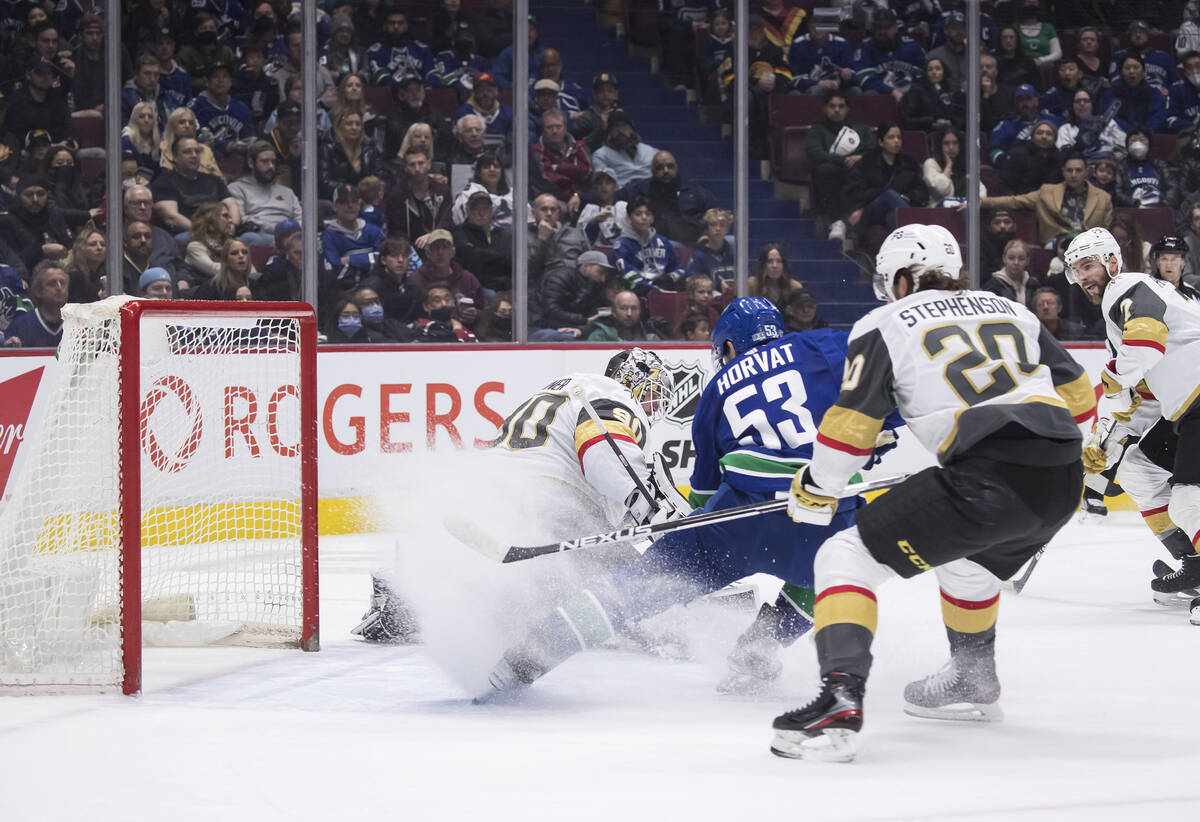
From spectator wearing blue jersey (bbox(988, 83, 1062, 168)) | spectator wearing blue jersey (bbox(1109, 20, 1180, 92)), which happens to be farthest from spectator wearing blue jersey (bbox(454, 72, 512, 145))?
spectator wearing blue jersey (bbox(1109, 20, 1180, 92))

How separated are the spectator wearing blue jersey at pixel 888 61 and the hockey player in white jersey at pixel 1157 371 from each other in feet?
11.5

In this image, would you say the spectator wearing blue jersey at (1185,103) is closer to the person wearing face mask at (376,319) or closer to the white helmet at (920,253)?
the person wearing face mask at (376,319)

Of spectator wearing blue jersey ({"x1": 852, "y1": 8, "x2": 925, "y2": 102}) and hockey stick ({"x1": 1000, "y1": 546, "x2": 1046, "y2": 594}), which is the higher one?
spectator wearing blue jersey ({"x1": 852, "y1": 8, "x2": 925, "y2": 102})

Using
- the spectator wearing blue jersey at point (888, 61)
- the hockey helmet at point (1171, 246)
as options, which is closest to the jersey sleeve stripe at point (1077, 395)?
the hockey helmet at point (1171, 246)

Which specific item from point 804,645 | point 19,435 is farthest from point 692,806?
point 19,435

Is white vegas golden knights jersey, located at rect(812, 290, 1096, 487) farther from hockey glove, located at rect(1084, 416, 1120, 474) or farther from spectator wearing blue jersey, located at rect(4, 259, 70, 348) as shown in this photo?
spectator wearing blue jersey, located at rect(4, 259, 70, 348)

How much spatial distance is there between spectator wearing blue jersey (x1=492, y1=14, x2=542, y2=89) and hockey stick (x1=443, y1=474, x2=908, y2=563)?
437cm

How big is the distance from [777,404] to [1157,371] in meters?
1.96

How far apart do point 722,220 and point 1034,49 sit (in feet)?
7.52

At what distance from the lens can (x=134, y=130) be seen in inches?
268

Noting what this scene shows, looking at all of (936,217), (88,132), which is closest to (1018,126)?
(936,217)

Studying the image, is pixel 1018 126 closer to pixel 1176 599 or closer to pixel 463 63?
pixel 463 63

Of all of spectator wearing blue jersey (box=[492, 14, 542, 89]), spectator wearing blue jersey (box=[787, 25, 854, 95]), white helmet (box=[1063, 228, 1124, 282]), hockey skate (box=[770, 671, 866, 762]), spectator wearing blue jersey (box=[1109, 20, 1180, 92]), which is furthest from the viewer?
spectator wearing blue jersey (box=[1109, 20, 1180, 92])

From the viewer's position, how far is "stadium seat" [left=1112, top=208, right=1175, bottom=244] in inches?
320
